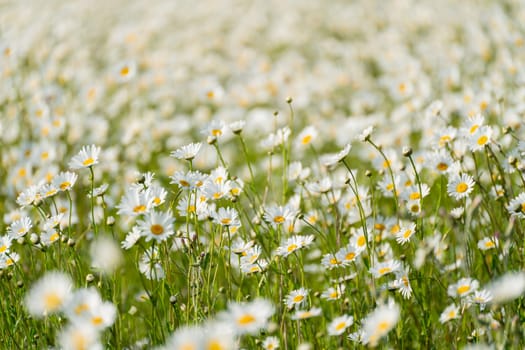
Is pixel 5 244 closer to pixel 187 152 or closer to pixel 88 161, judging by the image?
pixel 88 161

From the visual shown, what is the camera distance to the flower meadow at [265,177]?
1761mm

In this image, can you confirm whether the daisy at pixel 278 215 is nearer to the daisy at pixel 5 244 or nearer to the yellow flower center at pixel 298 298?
the yellow flower center at pixel 298 298

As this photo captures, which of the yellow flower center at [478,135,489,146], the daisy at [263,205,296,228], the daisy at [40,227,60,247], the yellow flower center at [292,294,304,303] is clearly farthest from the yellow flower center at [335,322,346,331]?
the daisy at [40,227,60,247]

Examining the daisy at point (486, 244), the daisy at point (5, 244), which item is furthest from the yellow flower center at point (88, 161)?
the daisy at point (486, 244)

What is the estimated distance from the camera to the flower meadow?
5.78ft

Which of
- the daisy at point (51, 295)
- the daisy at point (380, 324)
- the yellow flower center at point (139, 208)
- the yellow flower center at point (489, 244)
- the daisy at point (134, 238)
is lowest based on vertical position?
the daisy at point (380, 324)

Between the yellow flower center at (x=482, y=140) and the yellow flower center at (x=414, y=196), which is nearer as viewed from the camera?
the yellow flower center at (x=482, y=140)

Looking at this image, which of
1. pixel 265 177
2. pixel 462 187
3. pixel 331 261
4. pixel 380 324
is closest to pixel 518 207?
pixel 462 187

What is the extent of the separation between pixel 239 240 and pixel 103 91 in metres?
3.77

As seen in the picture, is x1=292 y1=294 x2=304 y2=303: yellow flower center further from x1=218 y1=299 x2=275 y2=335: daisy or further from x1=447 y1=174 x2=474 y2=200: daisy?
x1=447 y1=174 x2=474 y2=200: daisy

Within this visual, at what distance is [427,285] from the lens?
2059 mm

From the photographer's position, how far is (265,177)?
4461 millimetres

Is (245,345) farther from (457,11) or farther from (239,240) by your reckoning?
(457,11)

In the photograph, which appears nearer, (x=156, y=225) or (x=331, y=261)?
(x=156, y=225)
